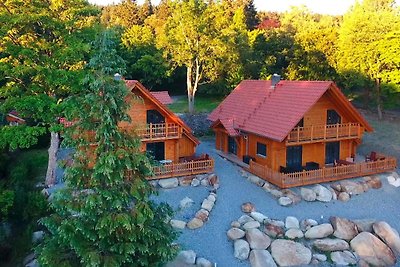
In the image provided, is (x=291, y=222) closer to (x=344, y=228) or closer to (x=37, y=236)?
(x=344, y=228)

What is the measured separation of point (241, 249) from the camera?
17234 millimetres

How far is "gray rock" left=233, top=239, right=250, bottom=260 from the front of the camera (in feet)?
55.8

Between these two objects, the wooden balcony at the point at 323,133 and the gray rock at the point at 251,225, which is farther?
the wooden balcony at the point at 323,133

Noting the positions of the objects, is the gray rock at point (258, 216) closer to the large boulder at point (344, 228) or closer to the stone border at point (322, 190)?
the stone border at point (322, 190)

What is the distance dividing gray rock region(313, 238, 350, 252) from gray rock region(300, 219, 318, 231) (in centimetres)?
90

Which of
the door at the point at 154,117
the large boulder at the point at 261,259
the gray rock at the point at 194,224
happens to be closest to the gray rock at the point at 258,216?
the large boulder at the point at 261,259

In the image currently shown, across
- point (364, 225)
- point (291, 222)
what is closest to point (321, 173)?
point (364, 225)

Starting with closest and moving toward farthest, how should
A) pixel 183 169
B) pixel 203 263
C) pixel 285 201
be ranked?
pixel 203 263 → pixel 285 201 → pixel 183 169

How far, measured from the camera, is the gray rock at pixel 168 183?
2171 centimetres

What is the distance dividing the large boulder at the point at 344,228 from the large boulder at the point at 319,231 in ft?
1.00

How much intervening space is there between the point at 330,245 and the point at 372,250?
1.80m

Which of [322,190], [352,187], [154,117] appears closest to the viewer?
[322,190]

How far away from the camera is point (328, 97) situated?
79.9 ft

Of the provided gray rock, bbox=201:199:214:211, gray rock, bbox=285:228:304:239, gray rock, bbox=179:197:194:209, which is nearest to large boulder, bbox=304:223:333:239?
gray rock, bbox=285:228:304:239
